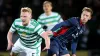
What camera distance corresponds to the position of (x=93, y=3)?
50.6 feet

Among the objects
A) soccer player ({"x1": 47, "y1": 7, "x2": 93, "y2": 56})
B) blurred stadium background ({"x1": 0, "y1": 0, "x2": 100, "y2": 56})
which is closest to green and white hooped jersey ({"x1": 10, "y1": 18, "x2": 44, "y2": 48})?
soccer player ({"x1": 47, "y1": 7, "x2": 93, "y2": 56})

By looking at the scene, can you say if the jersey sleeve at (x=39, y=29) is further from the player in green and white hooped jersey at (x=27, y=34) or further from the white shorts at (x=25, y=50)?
Result: the white shorts at (x=25, y=50)

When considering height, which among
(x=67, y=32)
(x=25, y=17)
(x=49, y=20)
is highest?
(x=25, y=17)

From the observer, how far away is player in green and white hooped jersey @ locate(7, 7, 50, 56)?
9211 millimetres

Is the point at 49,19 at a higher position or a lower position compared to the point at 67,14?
higher

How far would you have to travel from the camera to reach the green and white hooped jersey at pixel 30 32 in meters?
9.31

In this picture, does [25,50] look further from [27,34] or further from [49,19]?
[49,19]

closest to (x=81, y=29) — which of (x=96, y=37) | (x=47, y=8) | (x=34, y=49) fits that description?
(x=34, y=49)

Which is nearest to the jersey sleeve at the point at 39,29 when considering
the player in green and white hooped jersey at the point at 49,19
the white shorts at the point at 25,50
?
the white shorts at the point at 25,50

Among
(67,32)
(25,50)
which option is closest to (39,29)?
(25,50)

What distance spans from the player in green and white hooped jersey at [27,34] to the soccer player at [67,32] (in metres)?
0.44

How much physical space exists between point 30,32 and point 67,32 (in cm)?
94

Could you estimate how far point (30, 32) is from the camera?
371 inches

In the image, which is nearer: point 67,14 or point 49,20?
point 49,20
